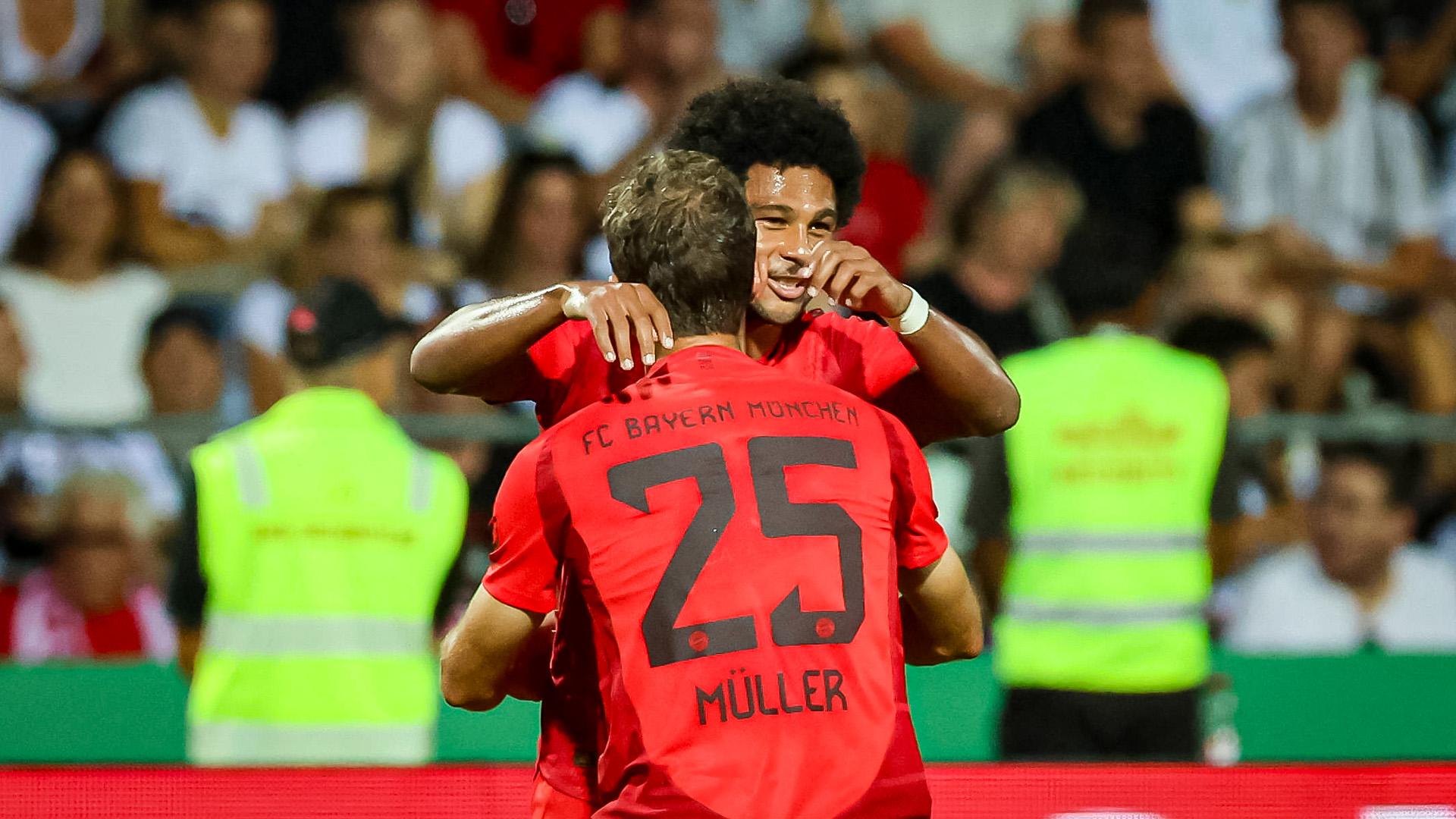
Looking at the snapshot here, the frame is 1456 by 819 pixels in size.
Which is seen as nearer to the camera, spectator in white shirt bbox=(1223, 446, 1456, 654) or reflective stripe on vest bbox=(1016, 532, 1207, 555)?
reflective stripe on vest bbox=(1016, 532, 1207, 555)

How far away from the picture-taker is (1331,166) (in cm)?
711

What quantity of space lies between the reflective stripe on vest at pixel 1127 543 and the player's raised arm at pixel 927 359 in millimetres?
1917

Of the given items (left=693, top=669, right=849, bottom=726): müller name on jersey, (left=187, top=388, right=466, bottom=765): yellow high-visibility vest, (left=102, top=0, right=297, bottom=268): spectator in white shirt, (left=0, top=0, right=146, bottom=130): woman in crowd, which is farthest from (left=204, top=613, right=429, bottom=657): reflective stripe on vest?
(left=0, top=0, right=146, bottom=130): woman in crowd

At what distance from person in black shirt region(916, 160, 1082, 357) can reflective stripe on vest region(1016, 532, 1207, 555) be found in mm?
1442

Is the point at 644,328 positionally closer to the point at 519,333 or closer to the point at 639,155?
the point at 519,333

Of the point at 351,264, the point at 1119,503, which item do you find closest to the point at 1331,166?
the point at 1119,503

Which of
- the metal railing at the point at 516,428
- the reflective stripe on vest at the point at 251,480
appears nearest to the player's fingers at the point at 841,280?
the reflective stripe on vest at the point at 251,480

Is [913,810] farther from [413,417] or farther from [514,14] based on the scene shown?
[514,14]

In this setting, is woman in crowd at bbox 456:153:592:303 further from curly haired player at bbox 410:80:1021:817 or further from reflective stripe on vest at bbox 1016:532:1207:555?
curly haired player at bbox 410:80:1021:817

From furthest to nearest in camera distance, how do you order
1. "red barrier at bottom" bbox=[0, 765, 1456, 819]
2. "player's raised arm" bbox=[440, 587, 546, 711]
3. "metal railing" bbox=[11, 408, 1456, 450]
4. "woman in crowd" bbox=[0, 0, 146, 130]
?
"woman in crowd" bbox=[0, 0, 146, 130] → "metal railing" bbox=[11, 408, 1456, 450] → "red barrier at bottom" bbox=[0, 765, 1456, 819] → "player's raised arm" bbox=[440, 587, 546, 711]

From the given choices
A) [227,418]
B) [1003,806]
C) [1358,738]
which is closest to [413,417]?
[227,418]

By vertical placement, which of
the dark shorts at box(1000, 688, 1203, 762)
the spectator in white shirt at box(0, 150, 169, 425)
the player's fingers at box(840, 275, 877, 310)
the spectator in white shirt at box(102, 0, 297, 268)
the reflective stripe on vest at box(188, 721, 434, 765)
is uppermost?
the spectator in white shirt at box(102, 0, 297, 268)

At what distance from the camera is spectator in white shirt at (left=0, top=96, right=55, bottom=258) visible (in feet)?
21.0

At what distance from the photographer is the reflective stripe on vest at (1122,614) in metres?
4.45
